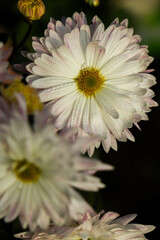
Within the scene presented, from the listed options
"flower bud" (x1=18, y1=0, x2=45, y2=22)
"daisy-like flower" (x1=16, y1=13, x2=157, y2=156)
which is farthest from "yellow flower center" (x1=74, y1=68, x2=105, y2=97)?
"flower bud" (x1=18, y1=0, x2=45, y2=22)

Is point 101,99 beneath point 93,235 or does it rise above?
above

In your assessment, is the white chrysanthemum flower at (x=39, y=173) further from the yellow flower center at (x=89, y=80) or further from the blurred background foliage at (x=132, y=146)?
the blurred background foliage at (x=132, y=146)

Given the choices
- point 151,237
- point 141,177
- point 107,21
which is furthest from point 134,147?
point 107,21

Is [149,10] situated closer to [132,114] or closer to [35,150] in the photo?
[132,114]

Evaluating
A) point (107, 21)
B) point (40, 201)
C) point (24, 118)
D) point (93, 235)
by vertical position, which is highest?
point (107, 21)

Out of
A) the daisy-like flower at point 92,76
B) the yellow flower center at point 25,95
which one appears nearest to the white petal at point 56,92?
the daisy-like flower at point 92,76

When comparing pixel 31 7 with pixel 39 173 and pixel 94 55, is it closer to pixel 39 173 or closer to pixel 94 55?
pixel 94 55
